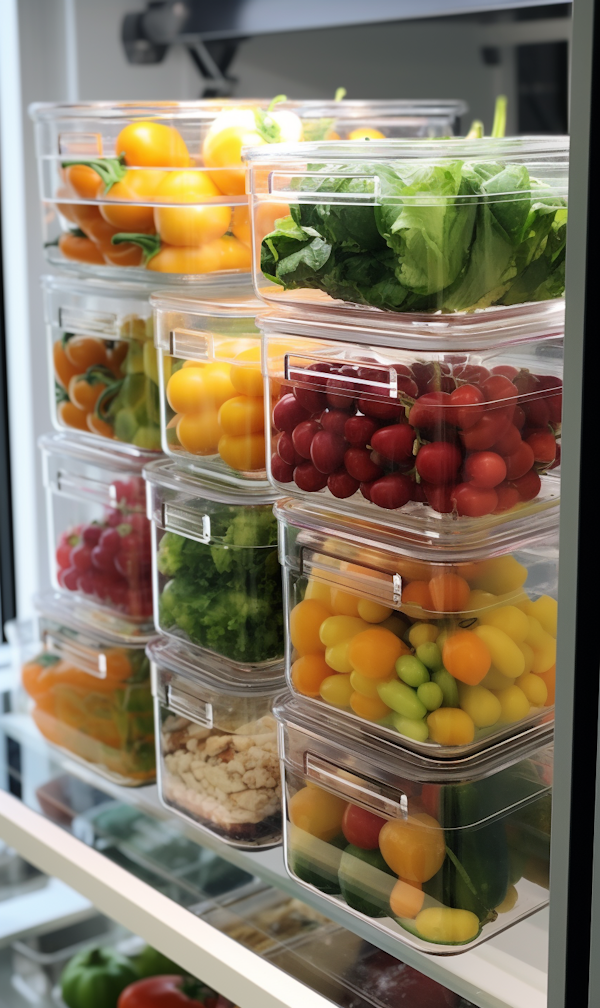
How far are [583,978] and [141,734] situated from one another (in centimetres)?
53

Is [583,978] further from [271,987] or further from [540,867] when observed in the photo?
[271,987]

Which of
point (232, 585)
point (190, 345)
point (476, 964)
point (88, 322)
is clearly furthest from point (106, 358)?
point (476, 964)

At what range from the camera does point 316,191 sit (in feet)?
2.22

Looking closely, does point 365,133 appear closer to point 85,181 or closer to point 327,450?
point 85,181

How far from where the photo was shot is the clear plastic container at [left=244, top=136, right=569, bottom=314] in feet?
2.03

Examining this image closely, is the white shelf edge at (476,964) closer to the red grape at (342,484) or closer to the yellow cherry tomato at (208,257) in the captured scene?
the red grape at (342,484)

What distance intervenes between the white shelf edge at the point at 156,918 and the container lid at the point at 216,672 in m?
0.18

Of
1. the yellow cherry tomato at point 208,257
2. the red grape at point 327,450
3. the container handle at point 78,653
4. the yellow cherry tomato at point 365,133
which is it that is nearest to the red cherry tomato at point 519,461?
the red grape at point 327,450

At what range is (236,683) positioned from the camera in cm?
89

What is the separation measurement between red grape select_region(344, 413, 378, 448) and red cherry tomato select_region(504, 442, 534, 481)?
0.28ft

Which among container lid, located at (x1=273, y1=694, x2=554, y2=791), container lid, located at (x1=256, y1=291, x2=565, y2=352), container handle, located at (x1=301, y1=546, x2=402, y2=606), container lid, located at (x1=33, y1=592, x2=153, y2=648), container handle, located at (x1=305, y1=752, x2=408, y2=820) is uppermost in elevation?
container lid, located at (x1=256, y1=291, x2=565, y2=352)

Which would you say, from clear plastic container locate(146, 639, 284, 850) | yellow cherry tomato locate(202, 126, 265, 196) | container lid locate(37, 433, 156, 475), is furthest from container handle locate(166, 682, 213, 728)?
yellow cherry tomato locate(202, 126, 265, 196)

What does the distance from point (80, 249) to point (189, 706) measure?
41 centimetres

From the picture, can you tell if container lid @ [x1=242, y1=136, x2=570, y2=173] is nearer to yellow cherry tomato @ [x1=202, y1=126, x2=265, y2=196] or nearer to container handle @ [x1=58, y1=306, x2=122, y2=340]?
yellow cherry tomato @ [x1=202, y1=126, x2=265, y2=196]
